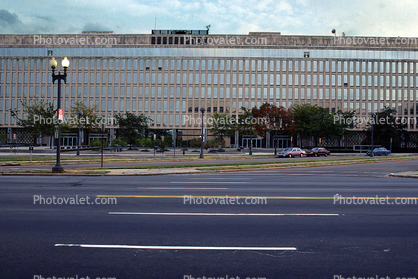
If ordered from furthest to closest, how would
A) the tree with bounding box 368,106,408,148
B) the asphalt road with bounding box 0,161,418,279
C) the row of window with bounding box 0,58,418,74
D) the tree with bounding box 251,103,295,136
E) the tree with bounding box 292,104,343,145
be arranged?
the row of window with bounding box 0,58,418,74 → the tree with bounding box 368,106,408,148 → the tree with bounding box 292,104,343,145 → the tree with bounding box 251,103,295,136 → the asphalt road with bounding box 0,161,418,279

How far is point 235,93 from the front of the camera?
7581 cm

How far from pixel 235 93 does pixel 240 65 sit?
766 centimetres

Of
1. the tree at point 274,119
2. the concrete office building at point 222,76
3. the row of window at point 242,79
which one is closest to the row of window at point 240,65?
the concrete office building at point 222,76

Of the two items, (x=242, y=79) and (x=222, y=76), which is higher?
(x=222, y=76)

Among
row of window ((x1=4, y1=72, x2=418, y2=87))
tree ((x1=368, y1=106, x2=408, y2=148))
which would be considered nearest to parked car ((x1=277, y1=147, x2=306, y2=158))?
tree ((x1=368, y1=106, x2=408, y2=148))

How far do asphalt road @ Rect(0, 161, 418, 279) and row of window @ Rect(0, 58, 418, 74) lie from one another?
230ft

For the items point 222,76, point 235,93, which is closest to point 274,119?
point 235,93

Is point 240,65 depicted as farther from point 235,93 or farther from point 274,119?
point 274,119

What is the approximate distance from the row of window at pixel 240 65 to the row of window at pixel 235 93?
515 centimetres

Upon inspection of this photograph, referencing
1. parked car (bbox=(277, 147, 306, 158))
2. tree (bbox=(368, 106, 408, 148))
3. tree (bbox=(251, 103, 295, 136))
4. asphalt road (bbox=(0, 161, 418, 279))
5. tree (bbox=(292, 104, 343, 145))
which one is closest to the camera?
asphalt road (bbox=(0, 161, 418, 279))

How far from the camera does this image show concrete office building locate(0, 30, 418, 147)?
75188mm

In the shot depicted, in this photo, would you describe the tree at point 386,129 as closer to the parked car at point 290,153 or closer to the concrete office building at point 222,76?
the concrete office building at point 222,76

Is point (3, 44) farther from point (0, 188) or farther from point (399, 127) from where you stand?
point (399, 127)

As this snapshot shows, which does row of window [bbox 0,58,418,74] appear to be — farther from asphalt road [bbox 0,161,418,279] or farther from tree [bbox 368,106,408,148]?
asphalt road [bbox 0,161,418,279]
